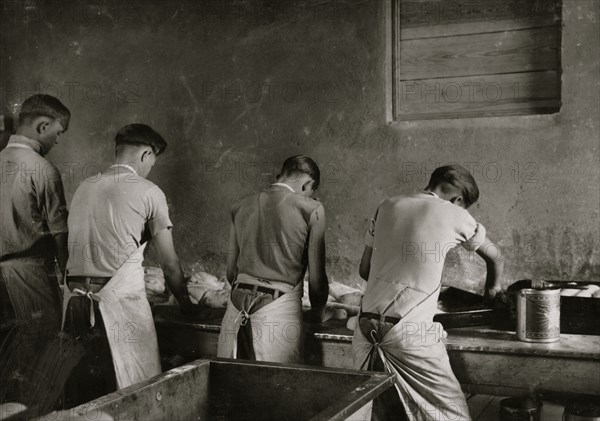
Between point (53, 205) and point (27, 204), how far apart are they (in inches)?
6.2

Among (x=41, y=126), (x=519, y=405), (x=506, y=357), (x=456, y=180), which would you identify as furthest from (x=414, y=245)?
(x=41, y=126)

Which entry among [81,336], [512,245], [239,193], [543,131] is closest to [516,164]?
[543,131]

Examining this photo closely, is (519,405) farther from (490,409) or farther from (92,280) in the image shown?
(92,280)

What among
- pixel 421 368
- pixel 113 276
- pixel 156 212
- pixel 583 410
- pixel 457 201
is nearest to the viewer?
pixel 421 368

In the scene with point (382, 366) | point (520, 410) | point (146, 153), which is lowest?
point (520, 410)

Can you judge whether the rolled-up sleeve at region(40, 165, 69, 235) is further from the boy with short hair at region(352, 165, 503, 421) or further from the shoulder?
the boy with short hair at region(352, 165, 503, 421)

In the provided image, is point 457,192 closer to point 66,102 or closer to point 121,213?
point 121,213

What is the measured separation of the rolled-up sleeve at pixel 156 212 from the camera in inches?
150

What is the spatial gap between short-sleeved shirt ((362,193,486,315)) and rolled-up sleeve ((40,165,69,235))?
2116 mm

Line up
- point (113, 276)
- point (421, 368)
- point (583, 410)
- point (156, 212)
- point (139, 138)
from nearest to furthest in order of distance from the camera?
point (421, 368) → point (583, 410) → point (113, 276) → point (156, 212) → point (139, 138)

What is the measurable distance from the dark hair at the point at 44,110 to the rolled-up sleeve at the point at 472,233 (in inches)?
112

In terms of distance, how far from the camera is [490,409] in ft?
13.5

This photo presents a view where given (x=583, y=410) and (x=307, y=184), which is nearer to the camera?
(x=583, y=410)

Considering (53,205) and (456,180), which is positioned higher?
(456,180)
